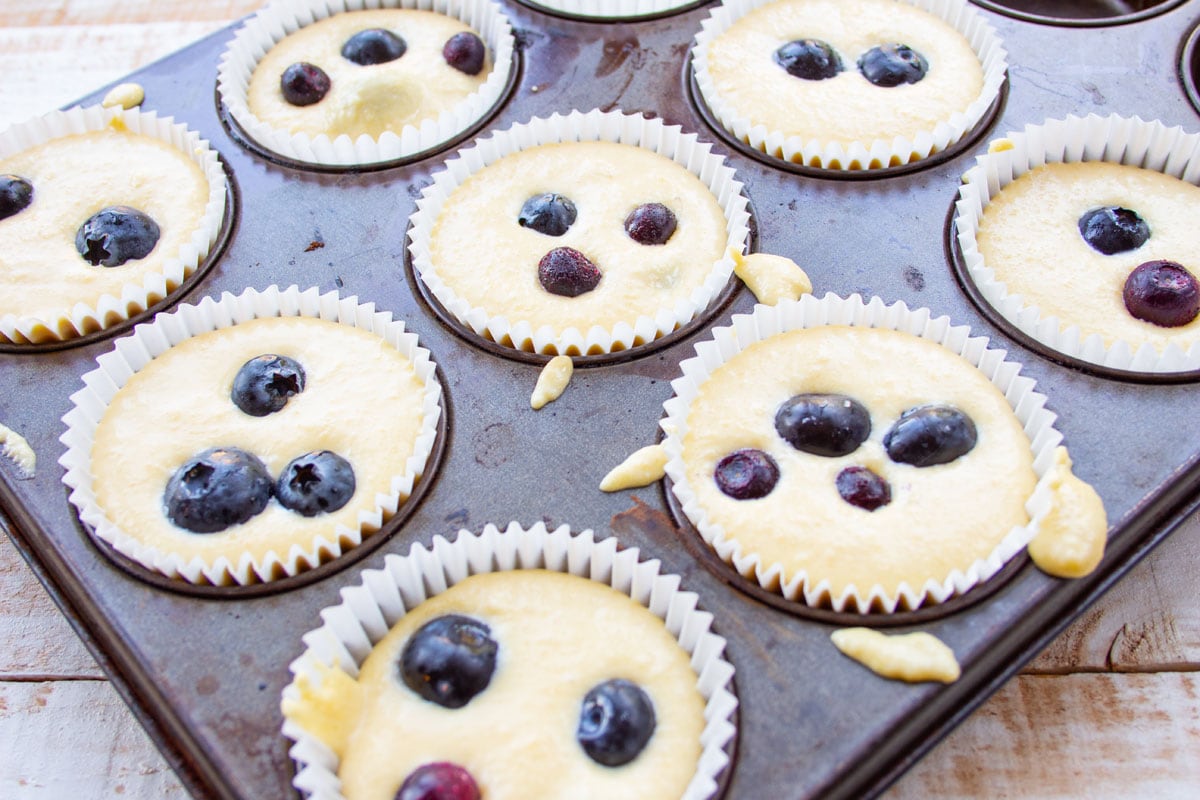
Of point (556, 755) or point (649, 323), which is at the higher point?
point (649, 323)

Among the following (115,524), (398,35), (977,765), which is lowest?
(977,765)

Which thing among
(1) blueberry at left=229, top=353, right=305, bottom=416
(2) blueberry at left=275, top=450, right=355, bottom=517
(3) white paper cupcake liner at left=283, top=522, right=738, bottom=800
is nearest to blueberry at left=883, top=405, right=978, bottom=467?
(3) white paper cupcake liner at left=283, top=522, right=738, bottom=800

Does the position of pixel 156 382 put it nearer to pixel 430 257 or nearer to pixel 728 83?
pixel 430 257

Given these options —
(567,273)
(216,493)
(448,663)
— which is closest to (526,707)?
(448,663)

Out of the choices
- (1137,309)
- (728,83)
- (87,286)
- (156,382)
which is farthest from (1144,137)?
(87,286)

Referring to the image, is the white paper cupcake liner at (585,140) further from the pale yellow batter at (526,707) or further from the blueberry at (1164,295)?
the blueberry at (1164,295)

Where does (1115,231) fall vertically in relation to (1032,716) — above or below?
above

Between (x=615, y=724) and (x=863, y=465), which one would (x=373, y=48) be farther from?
(x=615, y=724)
